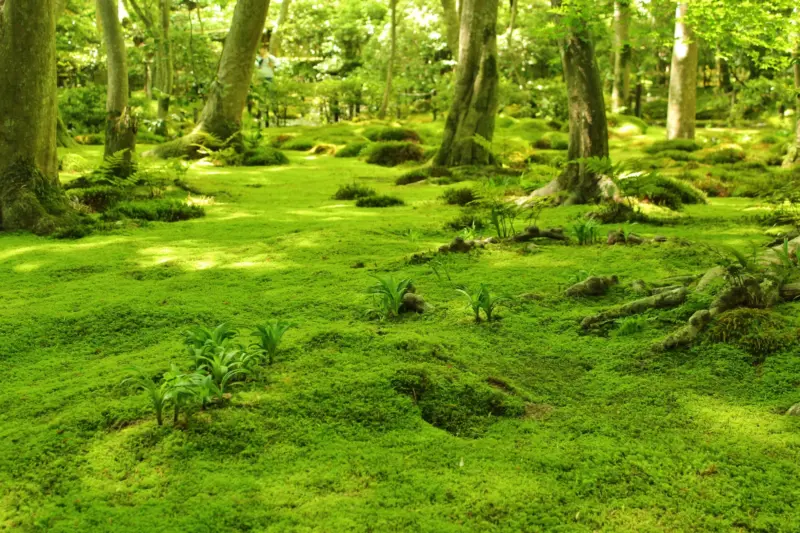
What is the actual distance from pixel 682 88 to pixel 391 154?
6.83 m

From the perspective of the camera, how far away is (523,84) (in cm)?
2773

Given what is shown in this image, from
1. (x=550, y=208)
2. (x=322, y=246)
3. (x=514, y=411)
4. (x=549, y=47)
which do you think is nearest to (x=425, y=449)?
(x=514, y=411)

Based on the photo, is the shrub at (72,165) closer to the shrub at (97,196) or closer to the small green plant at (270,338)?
the shrub at (97,196)

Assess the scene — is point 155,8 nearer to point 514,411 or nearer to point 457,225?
point 457,225

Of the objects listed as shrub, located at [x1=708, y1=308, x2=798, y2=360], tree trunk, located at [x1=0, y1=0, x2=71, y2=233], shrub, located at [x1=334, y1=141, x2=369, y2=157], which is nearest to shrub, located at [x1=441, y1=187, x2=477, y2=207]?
tree trunk, located at [x1=0, y1=0, x2=71, y2=233]

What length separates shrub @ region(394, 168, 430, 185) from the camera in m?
11.8

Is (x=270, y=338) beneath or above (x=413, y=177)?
beneath

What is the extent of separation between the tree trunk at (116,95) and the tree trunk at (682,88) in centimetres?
1122

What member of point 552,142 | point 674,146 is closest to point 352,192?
point 674,146

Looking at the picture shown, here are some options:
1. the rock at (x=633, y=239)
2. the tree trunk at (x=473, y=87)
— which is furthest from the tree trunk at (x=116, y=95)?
the rock at (x=633, y=239)

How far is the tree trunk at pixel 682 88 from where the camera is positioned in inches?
634

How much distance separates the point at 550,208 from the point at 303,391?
5454mm

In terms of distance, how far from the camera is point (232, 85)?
13.5 metres

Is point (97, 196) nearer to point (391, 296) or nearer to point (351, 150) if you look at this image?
point (391, 296)
